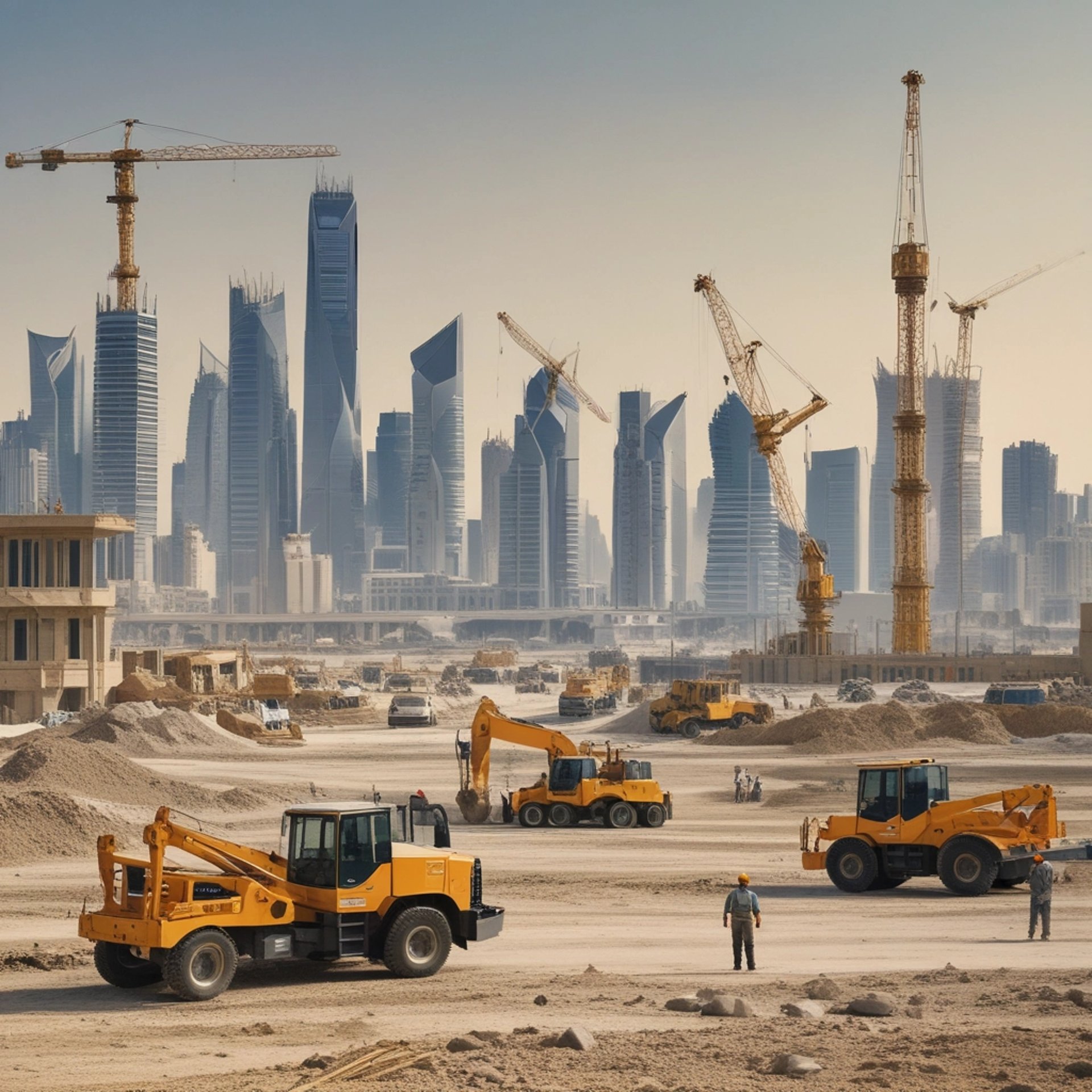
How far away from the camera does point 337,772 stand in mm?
55906

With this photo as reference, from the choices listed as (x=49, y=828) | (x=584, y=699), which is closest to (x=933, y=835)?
(x=49, y=828)

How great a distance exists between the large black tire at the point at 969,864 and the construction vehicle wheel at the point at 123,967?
13658mm

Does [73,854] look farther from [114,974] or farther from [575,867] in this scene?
[114,974]

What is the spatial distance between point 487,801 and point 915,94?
10932 cm

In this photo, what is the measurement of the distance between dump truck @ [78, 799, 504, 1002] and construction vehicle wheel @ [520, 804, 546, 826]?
1810cm

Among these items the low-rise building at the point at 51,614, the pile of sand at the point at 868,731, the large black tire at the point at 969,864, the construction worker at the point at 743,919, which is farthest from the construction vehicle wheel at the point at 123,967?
the low-rise building at the point at 51,614

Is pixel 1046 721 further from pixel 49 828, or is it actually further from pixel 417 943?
pixel 417 943

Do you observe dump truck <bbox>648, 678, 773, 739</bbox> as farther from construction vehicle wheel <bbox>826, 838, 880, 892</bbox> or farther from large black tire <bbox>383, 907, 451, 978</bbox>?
large black tire <bbox>383, 907, 451, 978</bbox>

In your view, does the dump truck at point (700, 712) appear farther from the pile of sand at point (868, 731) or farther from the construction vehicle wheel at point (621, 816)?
the construction vehicle wheel at point (621, 816)

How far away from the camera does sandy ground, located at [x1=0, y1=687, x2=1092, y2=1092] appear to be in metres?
16.2

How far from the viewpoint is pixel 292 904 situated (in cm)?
1970

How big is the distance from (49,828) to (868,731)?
37.3m

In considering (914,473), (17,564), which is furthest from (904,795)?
(914,473)

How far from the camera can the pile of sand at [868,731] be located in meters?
62.1
